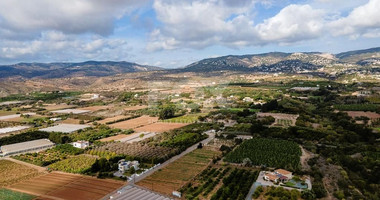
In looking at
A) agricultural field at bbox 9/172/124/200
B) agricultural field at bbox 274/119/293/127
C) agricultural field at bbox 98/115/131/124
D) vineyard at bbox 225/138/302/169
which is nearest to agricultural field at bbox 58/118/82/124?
agricultural field at bbox 98/115/131/124

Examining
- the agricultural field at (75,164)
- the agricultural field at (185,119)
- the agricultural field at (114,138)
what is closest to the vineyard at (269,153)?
the agricultural field at (75,164)

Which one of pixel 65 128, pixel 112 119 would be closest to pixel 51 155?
pixel 65 128

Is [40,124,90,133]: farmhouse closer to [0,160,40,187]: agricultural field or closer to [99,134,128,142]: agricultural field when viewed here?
[99,134,128,142]: agricultural field

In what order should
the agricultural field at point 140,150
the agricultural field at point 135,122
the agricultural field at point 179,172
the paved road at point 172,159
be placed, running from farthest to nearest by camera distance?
the agricultural field at point 135,122
the agricultural field at point 140,150
the paved road at point 172,159
the agricultural field at point 179,172

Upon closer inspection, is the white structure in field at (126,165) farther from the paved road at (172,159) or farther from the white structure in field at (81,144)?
the white structure in field at (81,144)

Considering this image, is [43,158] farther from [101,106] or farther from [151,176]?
[101,106]

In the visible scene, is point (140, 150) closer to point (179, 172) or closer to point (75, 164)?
point (75, 164)

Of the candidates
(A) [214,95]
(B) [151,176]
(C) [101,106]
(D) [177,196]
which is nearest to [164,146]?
(B) [151,176]
